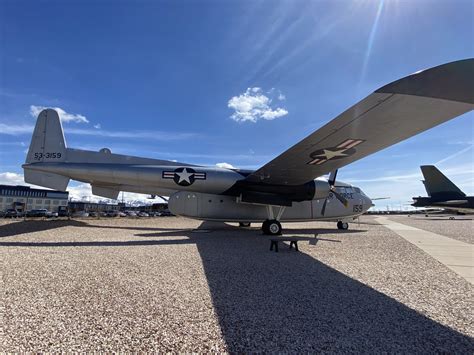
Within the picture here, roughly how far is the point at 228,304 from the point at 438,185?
40173mm

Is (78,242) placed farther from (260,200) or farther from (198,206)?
(260,200)

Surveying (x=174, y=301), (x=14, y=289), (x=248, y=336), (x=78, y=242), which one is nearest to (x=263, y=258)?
(x=174, y=301)

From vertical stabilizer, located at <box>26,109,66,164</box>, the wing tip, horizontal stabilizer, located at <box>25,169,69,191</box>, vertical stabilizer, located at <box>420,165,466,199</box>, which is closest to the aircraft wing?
the wing tip

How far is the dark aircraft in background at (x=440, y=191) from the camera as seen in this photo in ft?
109

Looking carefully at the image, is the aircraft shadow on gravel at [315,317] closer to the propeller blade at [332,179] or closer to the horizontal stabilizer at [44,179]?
the propeller blade at [332,179]

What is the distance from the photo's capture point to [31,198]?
3206 inches

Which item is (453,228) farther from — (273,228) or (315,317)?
(315,317)

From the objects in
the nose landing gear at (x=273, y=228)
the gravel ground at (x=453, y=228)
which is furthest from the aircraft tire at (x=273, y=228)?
the gravel ground at (x=453, y=228)

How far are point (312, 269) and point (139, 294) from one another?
393cm

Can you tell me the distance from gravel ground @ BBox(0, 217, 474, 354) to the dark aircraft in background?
109ft

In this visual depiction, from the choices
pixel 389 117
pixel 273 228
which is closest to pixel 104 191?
pixel 273 228

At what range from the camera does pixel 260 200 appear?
538 inches

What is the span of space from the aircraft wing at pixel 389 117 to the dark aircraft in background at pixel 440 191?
31128mm

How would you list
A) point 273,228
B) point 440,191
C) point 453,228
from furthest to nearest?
point 440,191 < point 453,228 < point 273,228
